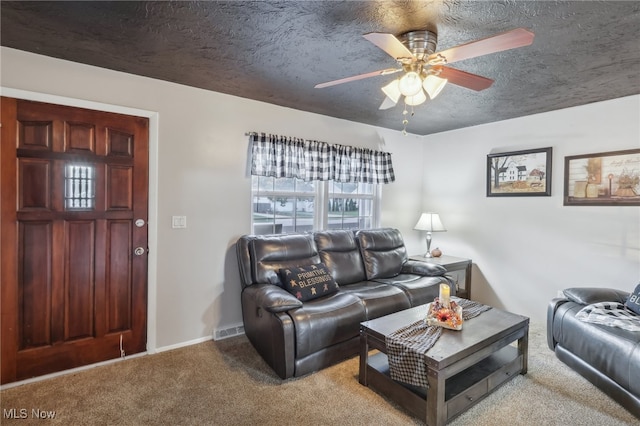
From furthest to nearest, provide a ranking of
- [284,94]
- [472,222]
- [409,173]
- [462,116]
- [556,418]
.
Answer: [409,173], [472,222], [462,116], [284,94], [556,418]

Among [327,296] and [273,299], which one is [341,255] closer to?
[327,296]

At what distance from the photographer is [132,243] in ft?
9.13

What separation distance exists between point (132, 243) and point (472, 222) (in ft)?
13.1

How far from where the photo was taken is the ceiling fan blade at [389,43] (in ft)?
5.15

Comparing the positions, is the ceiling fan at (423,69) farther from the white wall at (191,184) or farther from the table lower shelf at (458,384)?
the table lower shelf at (458,384)

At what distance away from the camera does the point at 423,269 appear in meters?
3.72

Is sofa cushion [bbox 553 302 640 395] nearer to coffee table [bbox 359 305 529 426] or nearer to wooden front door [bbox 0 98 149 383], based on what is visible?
coffee table [bbox 359 305 529 426]

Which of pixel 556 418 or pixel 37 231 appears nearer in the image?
pixel 556 418

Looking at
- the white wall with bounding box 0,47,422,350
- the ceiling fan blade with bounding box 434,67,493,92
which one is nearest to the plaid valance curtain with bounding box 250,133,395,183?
the white wall with bounding box 0,47,422,350

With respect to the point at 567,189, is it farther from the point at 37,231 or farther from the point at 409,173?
the point at 37,231

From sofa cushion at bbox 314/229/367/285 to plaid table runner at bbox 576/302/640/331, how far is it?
194cm

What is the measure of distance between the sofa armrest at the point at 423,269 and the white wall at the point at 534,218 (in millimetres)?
939

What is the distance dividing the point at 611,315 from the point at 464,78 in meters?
2.09

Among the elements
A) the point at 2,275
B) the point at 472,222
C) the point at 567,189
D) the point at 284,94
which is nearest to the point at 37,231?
the point at 2,275
